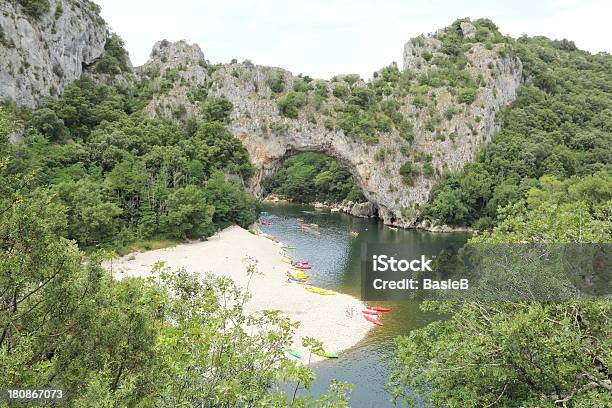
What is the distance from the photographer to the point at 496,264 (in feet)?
40.4

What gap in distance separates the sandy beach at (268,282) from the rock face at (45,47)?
26051mm

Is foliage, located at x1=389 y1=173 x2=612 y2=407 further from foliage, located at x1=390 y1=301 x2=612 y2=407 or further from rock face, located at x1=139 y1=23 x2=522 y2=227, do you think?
rock face, located at x1=139 y1=23 x2=522 y2=227

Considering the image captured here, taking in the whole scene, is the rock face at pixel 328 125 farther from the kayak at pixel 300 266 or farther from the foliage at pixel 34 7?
the kayak at pixel 300 266

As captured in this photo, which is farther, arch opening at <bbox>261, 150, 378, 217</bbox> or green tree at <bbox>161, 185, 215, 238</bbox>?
arch opening at <bbox>261, 150, 378, 217</bbox>

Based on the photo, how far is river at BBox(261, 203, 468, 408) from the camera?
67.3 feet

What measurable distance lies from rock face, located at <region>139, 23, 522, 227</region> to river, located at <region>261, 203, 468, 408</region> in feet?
21.4

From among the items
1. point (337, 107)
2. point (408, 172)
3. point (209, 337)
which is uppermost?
point (337, 107)

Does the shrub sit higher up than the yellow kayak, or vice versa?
the shrub

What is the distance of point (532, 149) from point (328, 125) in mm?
28079

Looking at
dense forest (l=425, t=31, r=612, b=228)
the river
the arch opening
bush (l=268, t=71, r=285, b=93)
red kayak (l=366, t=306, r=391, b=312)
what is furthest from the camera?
the arch opening

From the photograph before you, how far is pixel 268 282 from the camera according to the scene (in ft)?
112

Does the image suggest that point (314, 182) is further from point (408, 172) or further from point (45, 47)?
point (45, 47)

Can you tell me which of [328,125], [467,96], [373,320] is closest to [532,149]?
[467,96]

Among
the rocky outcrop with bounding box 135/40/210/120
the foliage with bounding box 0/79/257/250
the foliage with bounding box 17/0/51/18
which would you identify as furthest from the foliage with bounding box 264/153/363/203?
→ the foliage with bounding box 17/0/51/18
